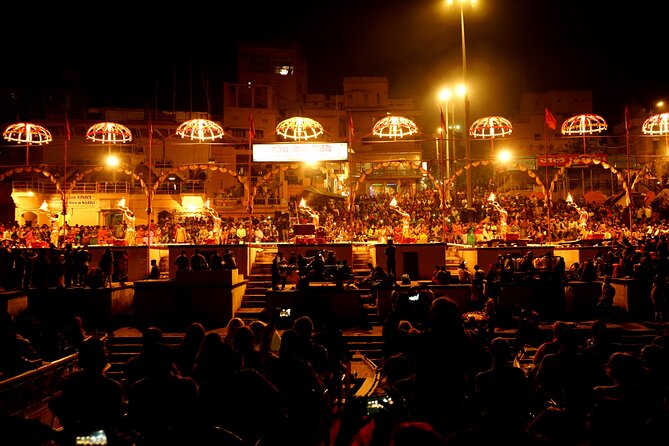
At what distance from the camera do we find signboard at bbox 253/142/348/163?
21.6 m

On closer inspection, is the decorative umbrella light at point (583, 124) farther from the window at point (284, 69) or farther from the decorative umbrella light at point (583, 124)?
the window at point (284, 69)

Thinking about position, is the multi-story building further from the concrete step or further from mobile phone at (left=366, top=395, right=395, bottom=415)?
mobile phone at (left=366, top=395, right=395, bottom=415)

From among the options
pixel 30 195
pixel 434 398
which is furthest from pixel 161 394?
pixel 30 195

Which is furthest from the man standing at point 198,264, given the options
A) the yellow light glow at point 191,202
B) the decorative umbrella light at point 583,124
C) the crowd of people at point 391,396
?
the yellow light glow at point 191,202

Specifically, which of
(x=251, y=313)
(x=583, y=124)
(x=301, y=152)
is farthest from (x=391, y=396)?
(x=583, y=124)

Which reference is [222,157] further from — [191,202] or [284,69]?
[284,69]

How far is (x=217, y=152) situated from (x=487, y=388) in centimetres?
3946

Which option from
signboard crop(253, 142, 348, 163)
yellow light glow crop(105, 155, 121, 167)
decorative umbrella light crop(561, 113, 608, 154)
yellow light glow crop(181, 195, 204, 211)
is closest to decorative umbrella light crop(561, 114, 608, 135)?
decorative umbrella light crop(561, 113, 608, 154)

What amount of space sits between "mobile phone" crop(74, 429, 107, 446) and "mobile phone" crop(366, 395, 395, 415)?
1.75 metres

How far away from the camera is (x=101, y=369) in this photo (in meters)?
4.00

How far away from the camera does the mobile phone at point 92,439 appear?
300 cm

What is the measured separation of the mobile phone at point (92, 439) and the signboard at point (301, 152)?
18893 millimetres

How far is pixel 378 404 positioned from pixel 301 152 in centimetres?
1898

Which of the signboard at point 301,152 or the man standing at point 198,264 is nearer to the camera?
the man standing at point 198,264
